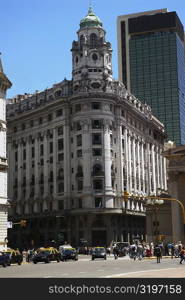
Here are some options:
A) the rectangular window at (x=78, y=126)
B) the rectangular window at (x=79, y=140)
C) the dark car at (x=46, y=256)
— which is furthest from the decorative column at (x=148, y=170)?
the dark car at (x=46, y=256)

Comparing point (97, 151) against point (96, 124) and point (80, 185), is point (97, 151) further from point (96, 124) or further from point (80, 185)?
point (80, 185)

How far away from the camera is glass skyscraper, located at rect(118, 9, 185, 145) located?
177625 millimetres

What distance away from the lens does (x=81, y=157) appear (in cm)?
9625

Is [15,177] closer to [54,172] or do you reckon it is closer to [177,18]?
[54,172]

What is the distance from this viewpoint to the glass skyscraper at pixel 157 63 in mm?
177625

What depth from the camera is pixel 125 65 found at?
185500 mm

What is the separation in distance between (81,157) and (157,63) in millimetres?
92735

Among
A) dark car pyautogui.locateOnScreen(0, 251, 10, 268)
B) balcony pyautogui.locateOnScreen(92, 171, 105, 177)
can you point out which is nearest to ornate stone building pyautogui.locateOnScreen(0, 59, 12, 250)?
dark car pyautogui.locateOnScreen(0, 251, 10, 268)

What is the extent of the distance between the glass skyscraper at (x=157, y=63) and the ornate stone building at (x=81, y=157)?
68909 mm

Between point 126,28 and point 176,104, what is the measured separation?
3298 centimetres

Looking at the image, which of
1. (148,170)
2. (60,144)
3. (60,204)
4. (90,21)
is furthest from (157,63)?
(60,204)

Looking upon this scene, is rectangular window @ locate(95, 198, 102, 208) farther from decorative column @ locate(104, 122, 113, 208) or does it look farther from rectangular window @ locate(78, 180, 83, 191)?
rectangular window @ locate(78, 180, 83, 191)

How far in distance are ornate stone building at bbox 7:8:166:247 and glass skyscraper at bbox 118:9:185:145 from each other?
68909 mm

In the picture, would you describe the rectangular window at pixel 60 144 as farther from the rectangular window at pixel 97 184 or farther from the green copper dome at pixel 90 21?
the green copper dome at pixel 90 21
